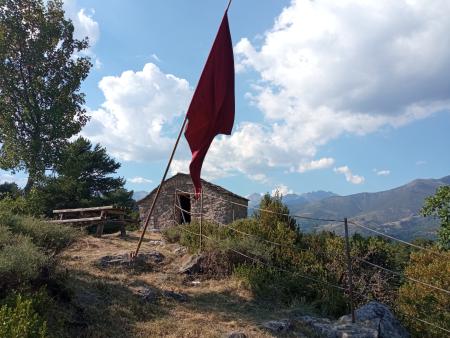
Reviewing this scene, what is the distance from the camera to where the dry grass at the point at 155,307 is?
22.4 ft

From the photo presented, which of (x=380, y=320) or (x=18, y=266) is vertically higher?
(x=18, y=266)

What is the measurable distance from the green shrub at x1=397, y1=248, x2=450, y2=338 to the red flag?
5.95 meters

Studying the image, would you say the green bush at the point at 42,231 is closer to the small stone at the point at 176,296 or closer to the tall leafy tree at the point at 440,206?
the small stone at the point at 176,296

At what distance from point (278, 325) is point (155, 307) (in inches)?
98.0

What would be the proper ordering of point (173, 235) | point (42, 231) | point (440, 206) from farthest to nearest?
point (440, 206) → point (173, 235) → point (42, 231)

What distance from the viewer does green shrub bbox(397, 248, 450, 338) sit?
9133mm

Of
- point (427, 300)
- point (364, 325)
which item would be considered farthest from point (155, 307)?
point (427, 300)

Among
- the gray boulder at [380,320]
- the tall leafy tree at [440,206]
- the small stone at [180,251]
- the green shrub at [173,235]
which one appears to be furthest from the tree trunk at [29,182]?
the tall leafy tree at [440,206]

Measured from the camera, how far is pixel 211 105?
28.6ft

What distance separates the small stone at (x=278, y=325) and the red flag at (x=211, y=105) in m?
2.92

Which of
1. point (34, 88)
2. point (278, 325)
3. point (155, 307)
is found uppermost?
point (34, 88)

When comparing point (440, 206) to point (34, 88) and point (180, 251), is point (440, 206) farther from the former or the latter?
point (34, 88)

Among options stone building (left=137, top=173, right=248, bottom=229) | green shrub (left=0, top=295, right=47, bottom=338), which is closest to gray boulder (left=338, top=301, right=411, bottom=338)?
green shrub (left=0, top=295, right=47, bottom=338)

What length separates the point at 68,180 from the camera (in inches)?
1277
